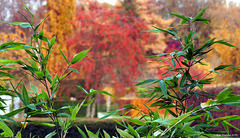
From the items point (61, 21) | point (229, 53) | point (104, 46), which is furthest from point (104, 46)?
point (229, 53)

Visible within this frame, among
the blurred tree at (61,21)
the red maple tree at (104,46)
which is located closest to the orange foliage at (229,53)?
the red maple tree at (104,46)

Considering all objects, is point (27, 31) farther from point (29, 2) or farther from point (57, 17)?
point (57, 17)

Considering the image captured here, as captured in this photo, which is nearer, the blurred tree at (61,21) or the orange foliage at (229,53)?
the blurred tree at (61,21)

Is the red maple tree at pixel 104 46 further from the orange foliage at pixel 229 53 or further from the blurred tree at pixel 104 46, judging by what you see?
the orange foliage at pixel 229 53

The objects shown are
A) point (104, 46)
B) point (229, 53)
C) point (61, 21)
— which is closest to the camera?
point (104, 46)

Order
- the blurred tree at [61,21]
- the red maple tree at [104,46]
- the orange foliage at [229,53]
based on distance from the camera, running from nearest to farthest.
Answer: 1. the red maple tree at [104,46]
2. the blurred tree at [61,21]
3. the orange foliage at [229,53]

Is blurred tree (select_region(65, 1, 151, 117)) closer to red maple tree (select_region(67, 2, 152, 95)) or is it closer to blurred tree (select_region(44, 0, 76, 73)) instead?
red maple tree (select_region(67, 2, 152, 95))

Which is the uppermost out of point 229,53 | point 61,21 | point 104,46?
point 61,21

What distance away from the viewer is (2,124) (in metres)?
0.92

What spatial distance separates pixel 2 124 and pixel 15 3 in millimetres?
7028

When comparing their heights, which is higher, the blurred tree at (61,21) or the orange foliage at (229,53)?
the blurred tree at (61,21)

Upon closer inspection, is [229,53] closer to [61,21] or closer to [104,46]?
[104,46]

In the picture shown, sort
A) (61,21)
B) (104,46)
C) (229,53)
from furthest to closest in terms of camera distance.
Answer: (229,53), (61,21), (104,46)

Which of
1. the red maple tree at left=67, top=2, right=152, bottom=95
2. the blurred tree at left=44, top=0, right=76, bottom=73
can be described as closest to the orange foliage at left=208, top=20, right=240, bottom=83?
the red maple tree at left=67, top=2, right=152, bottom=95
